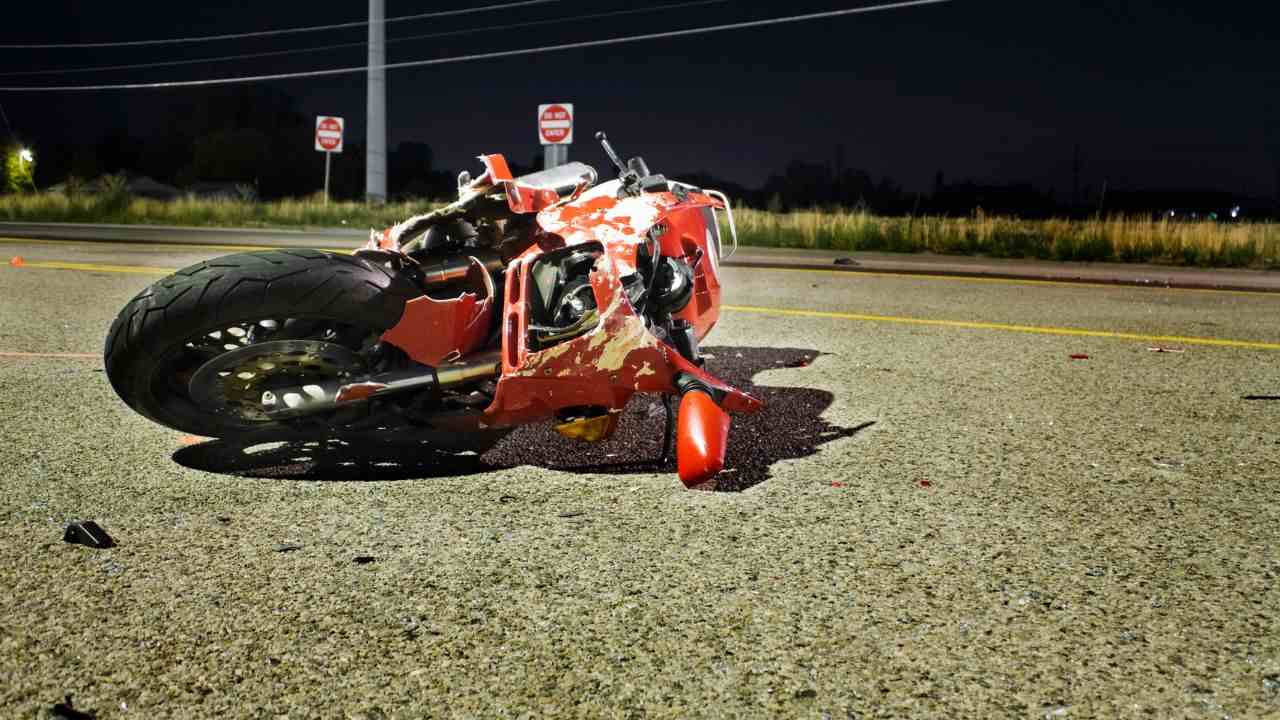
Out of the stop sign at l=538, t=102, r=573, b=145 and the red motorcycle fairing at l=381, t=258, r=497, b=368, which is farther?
the stop sign at l=538, t=102, r=573, b=145

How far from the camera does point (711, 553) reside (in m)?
2.97

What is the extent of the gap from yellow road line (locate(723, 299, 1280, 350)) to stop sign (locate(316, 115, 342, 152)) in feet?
74.2

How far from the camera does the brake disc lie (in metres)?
3.52

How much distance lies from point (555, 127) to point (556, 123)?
0.09m

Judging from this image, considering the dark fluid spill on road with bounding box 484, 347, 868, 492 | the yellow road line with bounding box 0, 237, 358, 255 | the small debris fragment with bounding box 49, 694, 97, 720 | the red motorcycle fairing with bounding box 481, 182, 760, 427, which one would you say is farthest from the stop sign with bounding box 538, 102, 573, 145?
the small debris fragment with bounding box 49, 694, 97, 720

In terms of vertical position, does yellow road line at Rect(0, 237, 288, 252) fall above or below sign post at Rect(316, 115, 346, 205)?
below

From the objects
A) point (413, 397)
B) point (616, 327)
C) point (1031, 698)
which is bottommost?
point (1031, 698)

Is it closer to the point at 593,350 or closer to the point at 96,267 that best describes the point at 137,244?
the point at 96,267

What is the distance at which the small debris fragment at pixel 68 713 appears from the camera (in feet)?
6.59

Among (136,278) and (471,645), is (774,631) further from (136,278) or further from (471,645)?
(136,278)

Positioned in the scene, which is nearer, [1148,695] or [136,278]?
[1148,695]

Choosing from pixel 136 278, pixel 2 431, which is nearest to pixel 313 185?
pixel 136 278

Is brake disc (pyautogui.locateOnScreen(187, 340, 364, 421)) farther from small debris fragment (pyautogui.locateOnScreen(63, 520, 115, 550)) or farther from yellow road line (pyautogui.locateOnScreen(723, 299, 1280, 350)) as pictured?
yellow road line (pyautogui.locateOnScreen(723, 299, 1280, 350))

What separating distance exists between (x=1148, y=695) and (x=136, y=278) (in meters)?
10.8
